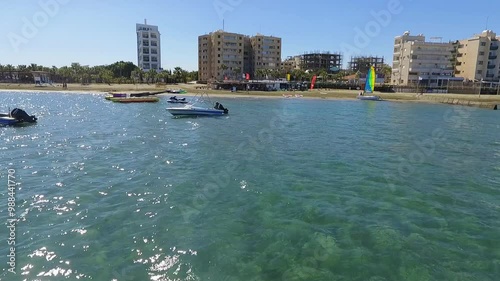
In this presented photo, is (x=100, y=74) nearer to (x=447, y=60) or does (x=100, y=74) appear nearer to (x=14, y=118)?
(x=14, y=118)

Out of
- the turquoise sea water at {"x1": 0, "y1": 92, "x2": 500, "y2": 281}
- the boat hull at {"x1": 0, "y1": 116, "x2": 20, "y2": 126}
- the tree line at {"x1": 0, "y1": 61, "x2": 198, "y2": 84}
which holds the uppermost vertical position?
the tree line at {"x1": 0, "y1": 61, "x2": 198, "y2": 84}

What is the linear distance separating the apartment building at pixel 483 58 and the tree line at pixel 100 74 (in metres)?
127

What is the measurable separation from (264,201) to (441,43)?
159496 mm

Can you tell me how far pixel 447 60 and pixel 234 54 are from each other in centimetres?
9684

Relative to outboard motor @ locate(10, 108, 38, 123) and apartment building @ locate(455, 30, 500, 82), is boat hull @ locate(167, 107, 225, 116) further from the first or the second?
apartment building @ locate(455, 30, 500, 82)

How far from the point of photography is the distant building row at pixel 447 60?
5271 inches

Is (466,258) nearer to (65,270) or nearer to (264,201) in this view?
(264,201)

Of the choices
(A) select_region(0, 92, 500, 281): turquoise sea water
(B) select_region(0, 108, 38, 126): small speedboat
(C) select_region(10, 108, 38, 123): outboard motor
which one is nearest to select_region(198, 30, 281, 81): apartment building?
(C) select_region(10, 108, 38, 123): outboard motor

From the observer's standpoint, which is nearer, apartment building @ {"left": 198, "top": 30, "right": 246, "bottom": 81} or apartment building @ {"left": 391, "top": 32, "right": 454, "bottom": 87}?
apartment building @ {"left": 391, "top": 32, "right": 454, "bottom": 87}

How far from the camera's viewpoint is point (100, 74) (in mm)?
178750

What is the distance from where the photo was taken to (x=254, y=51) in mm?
173375

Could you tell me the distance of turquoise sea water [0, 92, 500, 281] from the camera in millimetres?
10281

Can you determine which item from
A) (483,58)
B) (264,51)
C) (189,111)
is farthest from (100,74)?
(483,58)

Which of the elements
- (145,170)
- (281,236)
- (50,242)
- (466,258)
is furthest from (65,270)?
(466,258)
